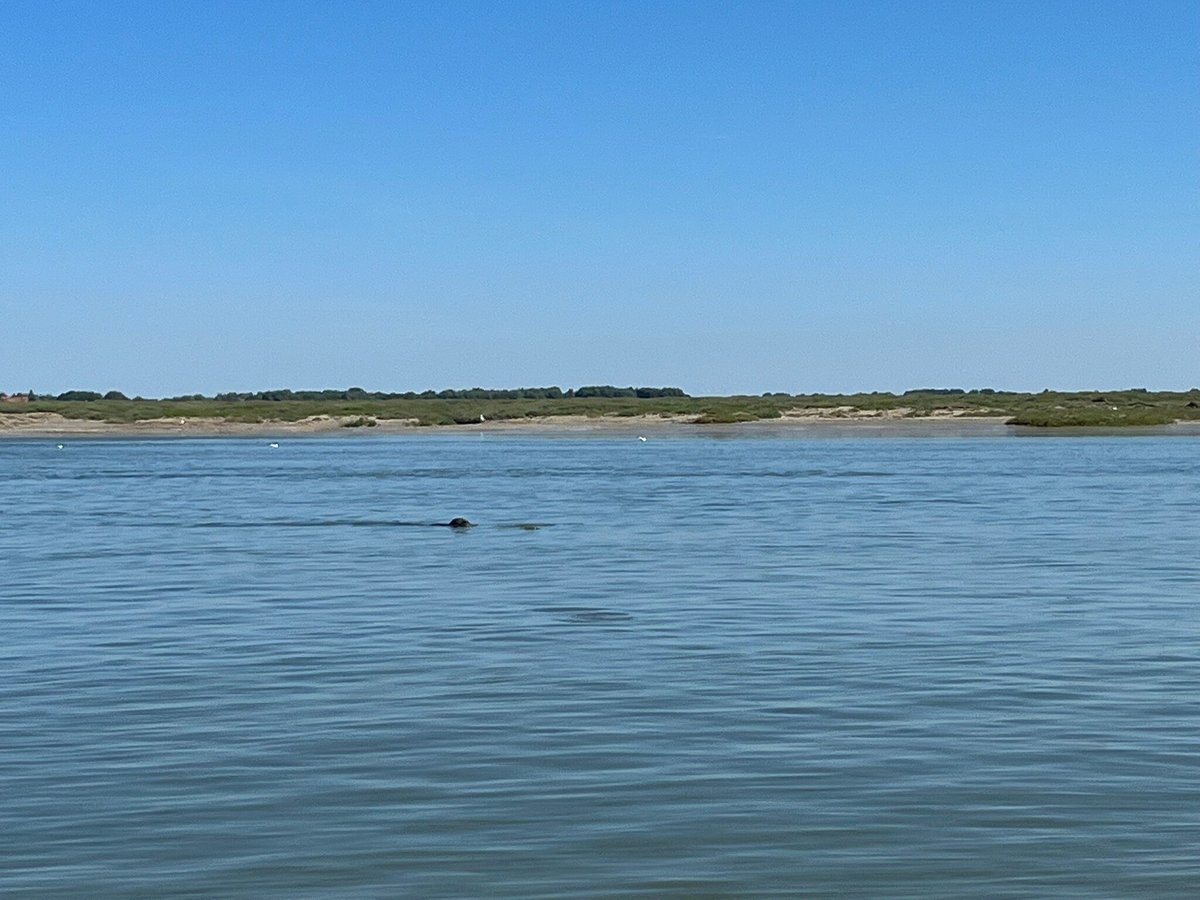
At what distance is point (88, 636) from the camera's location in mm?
18812

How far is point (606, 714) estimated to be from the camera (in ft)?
44.9

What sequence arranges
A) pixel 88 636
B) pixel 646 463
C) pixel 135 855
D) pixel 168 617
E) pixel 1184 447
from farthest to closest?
pixel 1184 447
pixel 646 463
pixel 168 617
pixel 88 636
pixel 135 855

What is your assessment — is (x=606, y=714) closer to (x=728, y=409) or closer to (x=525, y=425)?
(x=525, y=425)

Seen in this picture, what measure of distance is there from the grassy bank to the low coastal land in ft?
0.34

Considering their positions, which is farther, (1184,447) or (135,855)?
(1184,447)

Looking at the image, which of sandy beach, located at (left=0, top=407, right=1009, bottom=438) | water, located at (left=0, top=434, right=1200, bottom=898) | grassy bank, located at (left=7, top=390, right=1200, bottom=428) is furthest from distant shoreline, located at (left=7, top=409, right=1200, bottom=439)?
water, located at (left=0, top=434, right=1200, bottom=898)

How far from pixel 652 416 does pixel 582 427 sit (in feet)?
30.1

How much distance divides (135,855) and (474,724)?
4001mm

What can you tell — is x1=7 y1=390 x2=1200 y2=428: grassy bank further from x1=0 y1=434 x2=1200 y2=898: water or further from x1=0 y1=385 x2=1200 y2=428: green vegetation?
x1=0 y1=434 x2=1200 y2=898: water

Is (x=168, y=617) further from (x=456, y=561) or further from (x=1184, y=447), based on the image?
(x=1184, y=447)

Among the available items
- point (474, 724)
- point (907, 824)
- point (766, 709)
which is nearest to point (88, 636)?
point (474, 724)

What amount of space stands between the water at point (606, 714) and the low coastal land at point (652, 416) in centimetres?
7911

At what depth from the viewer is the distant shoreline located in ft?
349

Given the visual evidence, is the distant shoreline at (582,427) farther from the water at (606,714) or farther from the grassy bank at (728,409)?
the water at (606,714)
